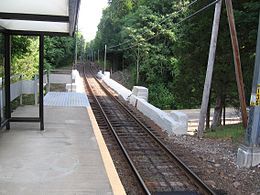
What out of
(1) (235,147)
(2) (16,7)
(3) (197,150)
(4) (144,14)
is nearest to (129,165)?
(3) (197,150)

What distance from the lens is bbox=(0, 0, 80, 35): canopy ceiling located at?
645cm

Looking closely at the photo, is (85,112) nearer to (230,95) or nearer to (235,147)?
(235,147)

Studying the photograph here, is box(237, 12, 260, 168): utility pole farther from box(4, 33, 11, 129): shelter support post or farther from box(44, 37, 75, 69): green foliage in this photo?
box(44, 37, 75, 69): green foliage

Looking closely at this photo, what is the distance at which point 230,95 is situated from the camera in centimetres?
1739

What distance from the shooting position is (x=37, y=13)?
7574 millimetres

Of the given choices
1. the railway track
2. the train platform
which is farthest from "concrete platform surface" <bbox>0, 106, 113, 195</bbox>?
the railway track

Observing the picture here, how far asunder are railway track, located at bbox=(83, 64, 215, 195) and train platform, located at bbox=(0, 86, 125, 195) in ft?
3.75

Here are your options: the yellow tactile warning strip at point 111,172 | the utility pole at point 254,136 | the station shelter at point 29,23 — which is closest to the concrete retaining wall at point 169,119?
the utility pole at point 254,136

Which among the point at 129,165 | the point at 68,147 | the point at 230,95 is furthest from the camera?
the point at 230,95

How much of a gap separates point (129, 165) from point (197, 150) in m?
2.59

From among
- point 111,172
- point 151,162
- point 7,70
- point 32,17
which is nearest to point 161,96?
point 151,162

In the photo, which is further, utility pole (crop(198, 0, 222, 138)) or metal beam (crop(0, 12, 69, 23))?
utility pole (crop(198, 0, 222, 138))

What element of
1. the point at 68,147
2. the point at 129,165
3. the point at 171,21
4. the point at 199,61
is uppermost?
the point at 171,21

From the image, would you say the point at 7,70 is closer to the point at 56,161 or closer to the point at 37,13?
the point at 37,13
